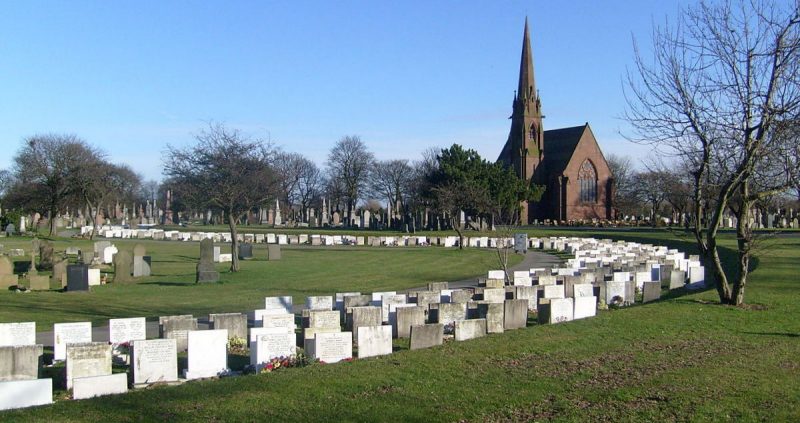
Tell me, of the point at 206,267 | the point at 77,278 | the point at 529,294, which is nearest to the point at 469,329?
the point at 529,294

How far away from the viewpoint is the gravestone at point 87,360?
1006 cm

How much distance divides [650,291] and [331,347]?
11.1m

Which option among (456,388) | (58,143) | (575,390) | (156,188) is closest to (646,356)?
(575,390)

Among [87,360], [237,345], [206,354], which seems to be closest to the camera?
[87,360]

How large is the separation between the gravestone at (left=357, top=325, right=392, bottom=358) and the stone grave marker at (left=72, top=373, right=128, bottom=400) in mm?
3909

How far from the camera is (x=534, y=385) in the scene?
9531 mm

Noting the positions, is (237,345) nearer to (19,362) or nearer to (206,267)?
(19,362)

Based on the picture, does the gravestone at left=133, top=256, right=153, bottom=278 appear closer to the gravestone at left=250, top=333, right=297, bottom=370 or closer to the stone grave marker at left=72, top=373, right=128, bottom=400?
the gravestone at left=250, top=333, right=297, bottom=370

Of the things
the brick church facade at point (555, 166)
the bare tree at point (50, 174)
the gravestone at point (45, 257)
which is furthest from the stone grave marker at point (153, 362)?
the brick church facade at point (555, 166)

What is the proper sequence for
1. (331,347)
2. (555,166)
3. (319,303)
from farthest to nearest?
(555,166) → (319,303) → (331,347)

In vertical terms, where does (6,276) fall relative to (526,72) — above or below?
below

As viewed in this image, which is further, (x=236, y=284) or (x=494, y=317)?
(x=236, y=284)

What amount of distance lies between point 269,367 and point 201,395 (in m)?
2.23

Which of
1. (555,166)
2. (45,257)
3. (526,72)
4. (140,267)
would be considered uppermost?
(526,72)
